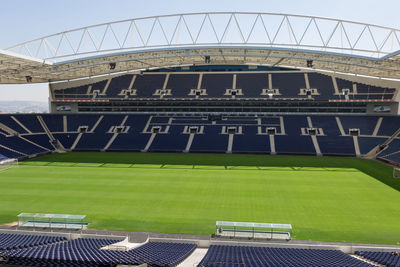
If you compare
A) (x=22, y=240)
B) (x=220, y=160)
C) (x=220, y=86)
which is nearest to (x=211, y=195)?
(x=22, y=240)

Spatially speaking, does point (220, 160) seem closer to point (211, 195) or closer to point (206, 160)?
point (206, 160)

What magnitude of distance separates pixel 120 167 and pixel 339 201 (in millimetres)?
24648

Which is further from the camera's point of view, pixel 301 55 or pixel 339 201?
pixel 301 55

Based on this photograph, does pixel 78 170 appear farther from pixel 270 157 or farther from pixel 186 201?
pixel 270 157

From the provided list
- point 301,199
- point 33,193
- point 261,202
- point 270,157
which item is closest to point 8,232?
point 33,193

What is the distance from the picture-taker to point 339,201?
21094 mm

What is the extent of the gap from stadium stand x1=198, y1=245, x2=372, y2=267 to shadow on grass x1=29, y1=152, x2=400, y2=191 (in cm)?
2210

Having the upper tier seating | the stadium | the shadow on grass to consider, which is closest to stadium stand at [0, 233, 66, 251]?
the stadium

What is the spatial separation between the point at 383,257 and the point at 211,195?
1309cm

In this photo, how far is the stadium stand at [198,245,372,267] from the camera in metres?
10.2

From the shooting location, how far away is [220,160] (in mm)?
38312

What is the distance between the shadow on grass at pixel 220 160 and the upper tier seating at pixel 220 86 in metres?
14.9

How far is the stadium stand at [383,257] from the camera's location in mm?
10424

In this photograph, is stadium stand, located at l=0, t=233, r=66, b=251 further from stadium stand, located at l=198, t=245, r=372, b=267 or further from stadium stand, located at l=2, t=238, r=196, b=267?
stadium stand, located at l=198, t=245, r=372, b=267
